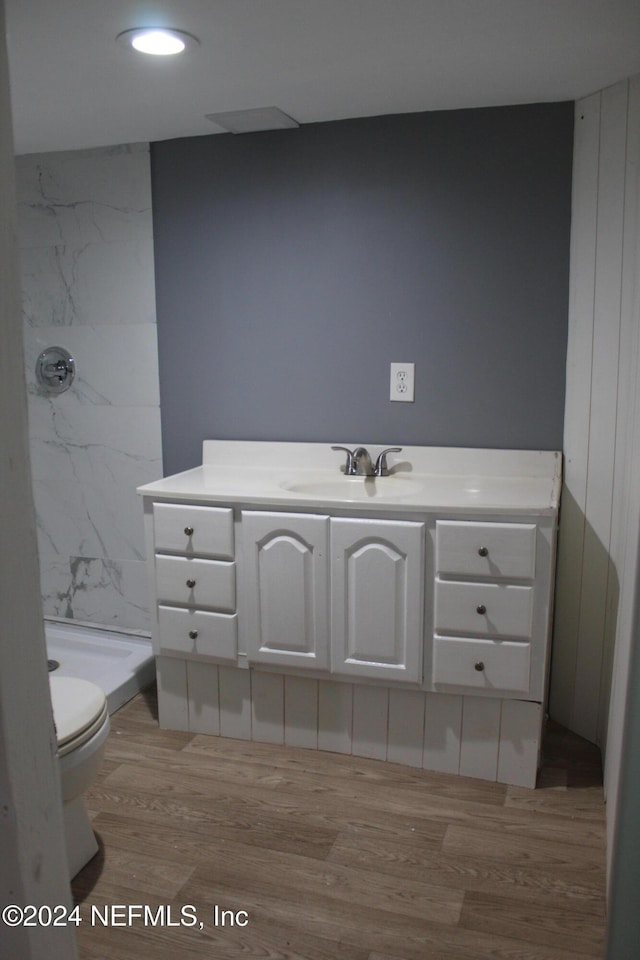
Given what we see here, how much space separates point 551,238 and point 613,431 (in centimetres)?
63

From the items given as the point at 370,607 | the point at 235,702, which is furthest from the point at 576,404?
the point at 235,702

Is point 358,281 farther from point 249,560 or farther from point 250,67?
point 249,560

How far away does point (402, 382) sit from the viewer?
2641 millimetres

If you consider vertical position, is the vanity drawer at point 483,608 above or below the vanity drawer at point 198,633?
above

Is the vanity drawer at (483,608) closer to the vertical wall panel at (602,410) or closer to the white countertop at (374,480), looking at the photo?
the white countertop at (374,480)

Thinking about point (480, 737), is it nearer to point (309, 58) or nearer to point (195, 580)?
point (195, 580)

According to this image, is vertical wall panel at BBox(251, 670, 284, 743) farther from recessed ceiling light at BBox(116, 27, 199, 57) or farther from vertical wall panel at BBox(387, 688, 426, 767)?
recessed ceiling light at BBox(116, 27, 199, 57)

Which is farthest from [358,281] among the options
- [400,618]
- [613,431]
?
[400,618]

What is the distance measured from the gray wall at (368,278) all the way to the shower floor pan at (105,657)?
79 centimetres

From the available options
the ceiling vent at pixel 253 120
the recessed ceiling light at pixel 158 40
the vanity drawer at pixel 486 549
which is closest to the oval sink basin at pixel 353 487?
the vanity drawer at pixel 486 549

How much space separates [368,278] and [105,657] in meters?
1.73

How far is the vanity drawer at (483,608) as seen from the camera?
2139 mm

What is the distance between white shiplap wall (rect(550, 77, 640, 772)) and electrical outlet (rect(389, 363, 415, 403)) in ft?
1.67

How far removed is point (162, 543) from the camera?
245 cm
